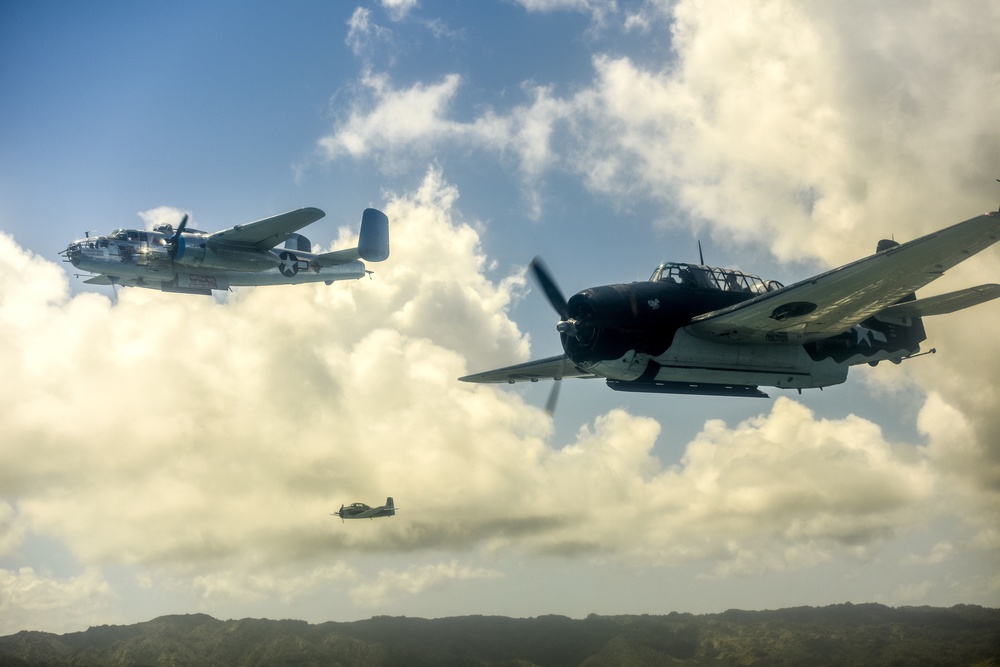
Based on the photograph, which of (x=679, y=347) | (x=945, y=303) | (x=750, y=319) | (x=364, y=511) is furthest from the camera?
(x=364, y=511)

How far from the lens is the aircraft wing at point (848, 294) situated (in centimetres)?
2130

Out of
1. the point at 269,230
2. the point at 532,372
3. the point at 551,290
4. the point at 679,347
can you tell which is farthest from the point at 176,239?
the point at 679,347

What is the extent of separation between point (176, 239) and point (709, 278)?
39301 millimetres

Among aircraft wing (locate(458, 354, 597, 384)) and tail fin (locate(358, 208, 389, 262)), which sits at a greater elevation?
tail fin (locate(358, 208, 389, 262))

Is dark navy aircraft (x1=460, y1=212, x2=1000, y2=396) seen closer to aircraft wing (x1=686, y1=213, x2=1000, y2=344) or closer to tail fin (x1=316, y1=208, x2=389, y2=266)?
aircraft wing (x1=686, y1=213, x2=1000, y2=344)

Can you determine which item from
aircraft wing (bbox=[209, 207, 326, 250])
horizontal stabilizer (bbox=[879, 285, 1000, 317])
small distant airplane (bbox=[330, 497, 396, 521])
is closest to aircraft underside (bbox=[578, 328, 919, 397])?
horizontal stabilizer (bbox=[879, 285, 1000, 317])

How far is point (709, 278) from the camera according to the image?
90.5 ft

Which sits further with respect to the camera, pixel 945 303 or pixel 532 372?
pixel 532 372

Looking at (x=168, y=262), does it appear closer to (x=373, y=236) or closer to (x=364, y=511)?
(x=373, y=236)

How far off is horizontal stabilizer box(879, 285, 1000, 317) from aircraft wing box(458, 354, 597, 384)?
46.8 ft

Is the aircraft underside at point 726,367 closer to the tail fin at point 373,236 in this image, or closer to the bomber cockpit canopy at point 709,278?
the bomber cockpit canopy at point 709,278

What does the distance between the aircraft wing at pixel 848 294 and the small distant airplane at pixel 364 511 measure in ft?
237

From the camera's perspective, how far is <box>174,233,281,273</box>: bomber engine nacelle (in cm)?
4985

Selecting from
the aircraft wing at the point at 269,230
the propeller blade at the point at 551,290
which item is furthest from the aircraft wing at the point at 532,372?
the aircraft wing at the point at 269,230
